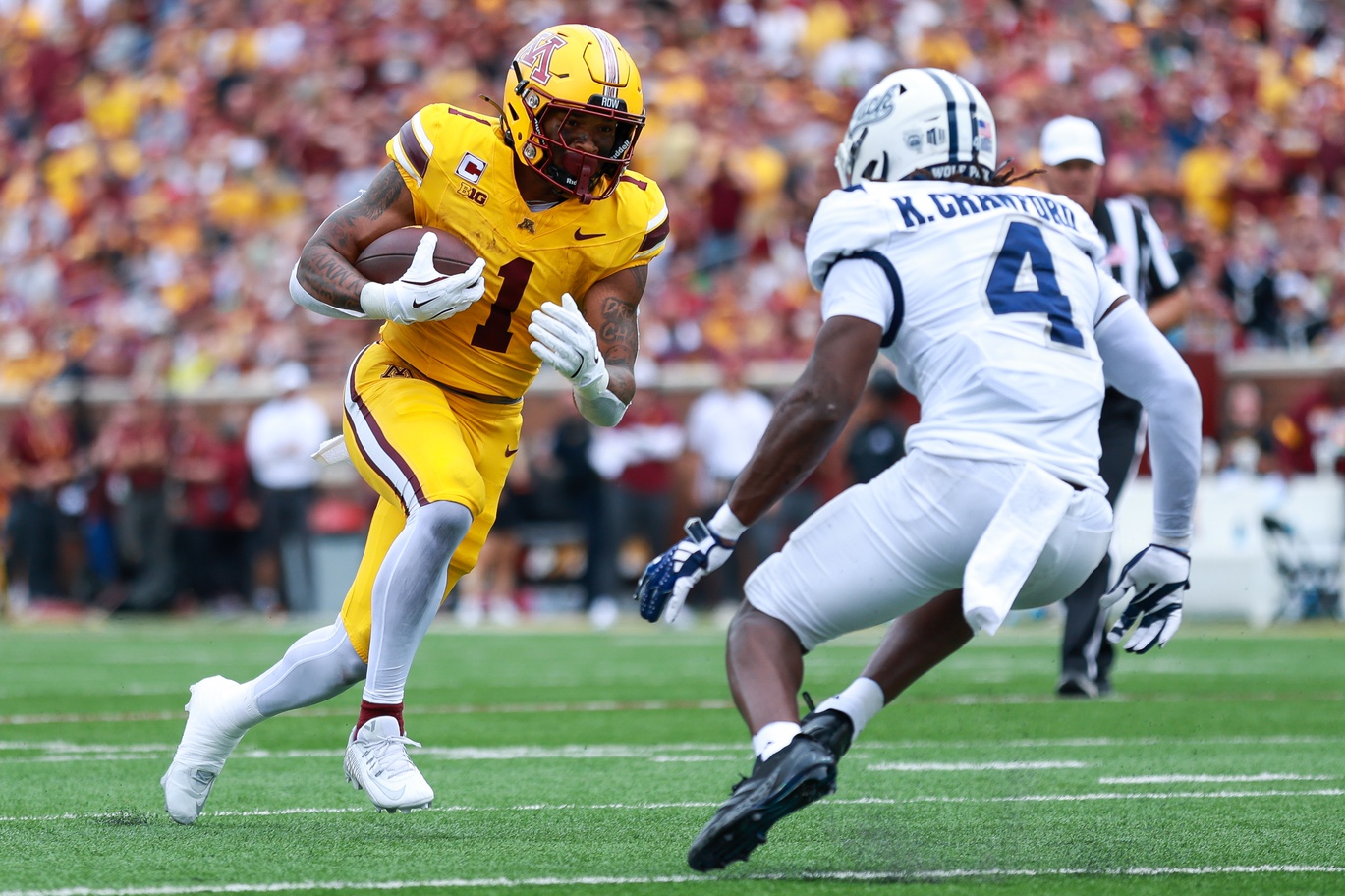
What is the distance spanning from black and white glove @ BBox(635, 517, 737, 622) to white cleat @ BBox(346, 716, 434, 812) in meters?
0.87

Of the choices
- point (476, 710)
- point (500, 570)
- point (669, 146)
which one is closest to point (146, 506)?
point (500, 570)

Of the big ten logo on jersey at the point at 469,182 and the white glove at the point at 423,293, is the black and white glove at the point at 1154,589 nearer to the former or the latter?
the white glove at the point at 423,293

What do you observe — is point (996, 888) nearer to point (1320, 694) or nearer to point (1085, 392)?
point (1085, 392)

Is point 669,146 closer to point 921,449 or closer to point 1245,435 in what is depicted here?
point 1245,435

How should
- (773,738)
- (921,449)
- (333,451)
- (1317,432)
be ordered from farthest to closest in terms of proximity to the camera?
(1317,432)
(333,451)
(921,449)
(773,738)

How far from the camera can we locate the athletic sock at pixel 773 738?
323cm

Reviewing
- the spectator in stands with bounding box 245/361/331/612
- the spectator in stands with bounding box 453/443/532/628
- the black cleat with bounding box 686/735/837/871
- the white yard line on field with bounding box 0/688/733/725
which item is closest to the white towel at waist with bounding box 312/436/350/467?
the black cleat with bounding box 686/735/837/871

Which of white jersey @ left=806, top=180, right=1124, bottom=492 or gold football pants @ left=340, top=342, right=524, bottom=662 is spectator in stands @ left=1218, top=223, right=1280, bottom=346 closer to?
gold football pants @ left=340, top=342, right=524, bottom=662

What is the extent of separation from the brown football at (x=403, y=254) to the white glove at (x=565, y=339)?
1.14 feet

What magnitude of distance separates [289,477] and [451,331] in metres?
9.25

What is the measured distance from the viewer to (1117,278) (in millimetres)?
6711

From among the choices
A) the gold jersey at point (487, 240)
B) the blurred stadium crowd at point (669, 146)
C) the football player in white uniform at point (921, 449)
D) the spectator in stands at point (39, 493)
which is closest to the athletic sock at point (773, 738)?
the football player in white uniform at point (921, 449)

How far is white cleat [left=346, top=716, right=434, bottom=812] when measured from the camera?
3977 millimetres

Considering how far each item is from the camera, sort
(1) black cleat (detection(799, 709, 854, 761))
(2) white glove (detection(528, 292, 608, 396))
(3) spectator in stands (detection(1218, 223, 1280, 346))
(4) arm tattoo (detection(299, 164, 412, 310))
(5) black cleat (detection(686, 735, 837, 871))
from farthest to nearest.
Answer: (3) spectator in stands (detection(1218, 223, 1280, 346)) < (4) arm tattoo (detection(299, 164, 412, 310)) < (2) white glove (detection(528, 292, 608, 396)) < (1) black cleat (detection(799, 709, 854, 761)) < (5) black cleat (detection(686, 735, 837, 871))
